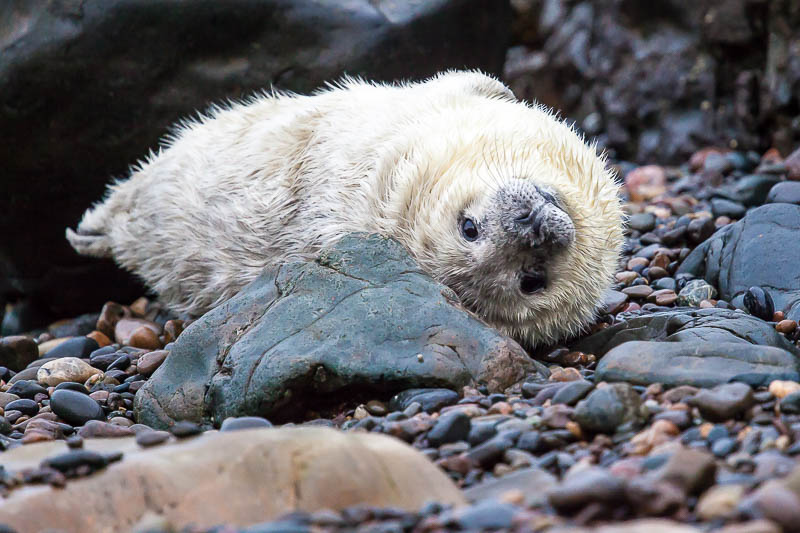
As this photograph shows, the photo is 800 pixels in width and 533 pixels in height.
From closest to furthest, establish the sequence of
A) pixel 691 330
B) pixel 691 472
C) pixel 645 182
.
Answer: pixel 691 472 < pixel 691 330 < pixel 645 182

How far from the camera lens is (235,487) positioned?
288 cm

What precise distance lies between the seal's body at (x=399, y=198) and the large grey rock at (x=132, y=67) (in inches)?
18.5

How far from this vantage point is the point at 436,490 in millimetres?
2928

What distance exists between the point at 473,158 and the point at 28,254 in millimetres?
3957

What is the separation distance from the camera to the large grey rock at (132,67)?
652 cm

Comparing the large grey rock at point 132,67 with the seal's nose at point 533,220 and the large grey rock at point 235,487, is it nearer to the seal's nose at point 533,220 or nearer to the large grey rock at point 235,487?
the seal's nose at point 533,220

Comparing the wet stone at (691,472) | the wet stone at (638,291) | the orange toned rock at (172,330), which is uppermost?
the wet stone at (638,291)

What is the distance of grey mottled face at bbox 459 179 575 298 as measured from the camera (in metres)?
4.40

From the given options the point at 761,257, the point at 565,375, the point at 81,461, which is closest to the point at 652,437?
the point at 565,375

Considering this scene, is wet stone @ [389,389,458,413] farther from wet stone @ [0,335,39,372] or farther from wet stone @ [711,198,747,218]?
wet stone @ [711,198,747,218]

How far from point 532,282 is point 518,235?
1.19ft

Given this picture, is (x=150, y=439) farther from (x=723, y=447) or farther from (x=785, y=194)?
(x=785, y=194)

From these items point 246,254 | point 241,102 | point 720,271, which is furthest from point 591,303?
point 241,102

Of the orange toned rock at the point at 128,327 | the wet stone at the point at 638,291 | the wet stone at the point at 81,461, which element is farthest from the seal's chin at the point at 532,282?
the orange toned rock at the point at 128,327
